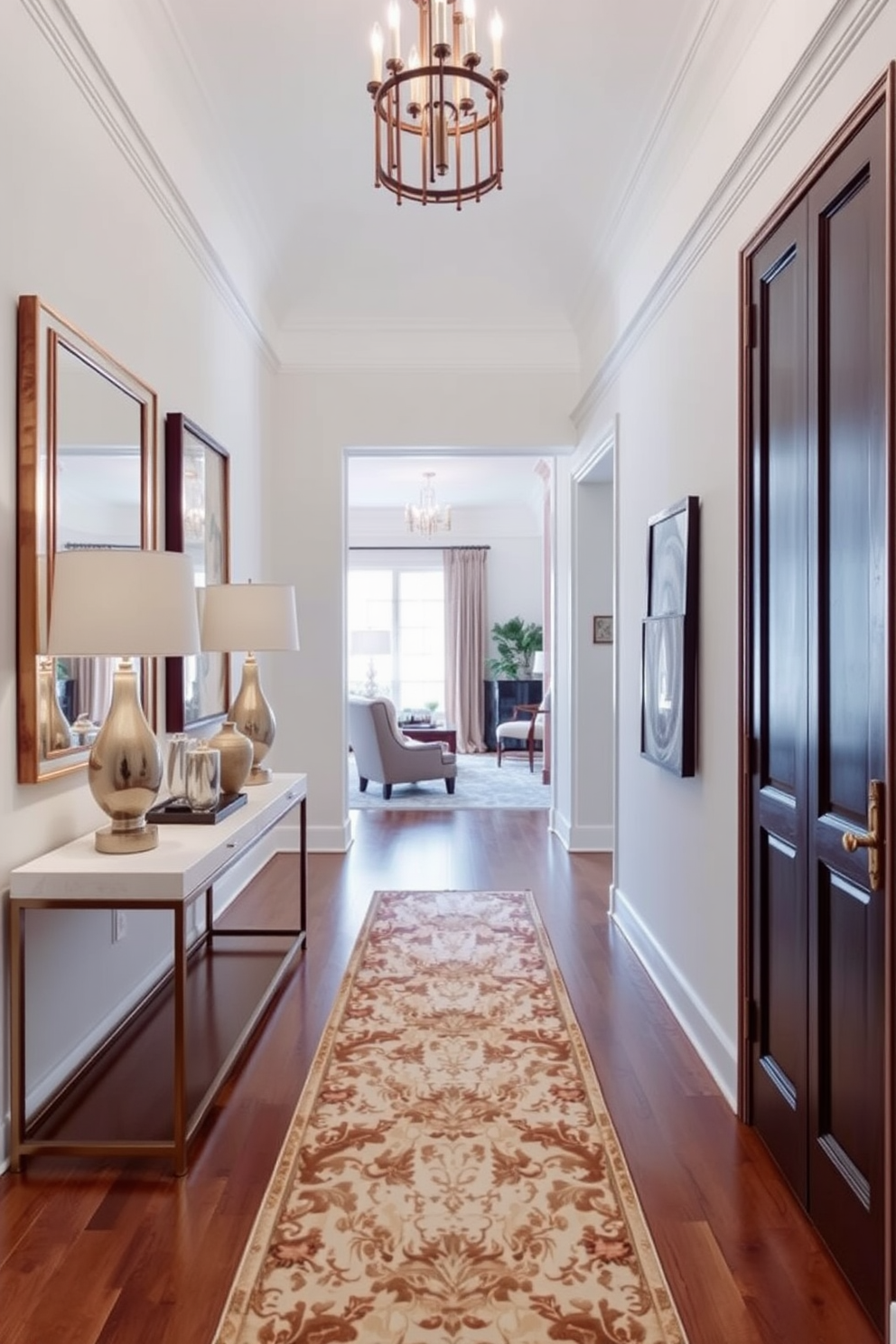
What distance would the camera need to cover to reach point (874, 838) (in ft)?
5.17

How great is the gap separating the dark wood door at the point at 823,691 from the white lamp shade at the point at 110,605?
155cm

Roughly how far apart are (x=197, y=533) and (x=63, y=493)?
1.27m

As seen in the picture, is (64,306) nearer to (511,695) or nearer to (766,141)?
(766,141)

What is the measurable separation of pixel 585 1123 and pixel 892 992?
1079 mm

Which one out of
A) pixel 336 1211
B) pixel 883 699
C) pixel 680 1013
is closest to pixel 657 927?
pixel 680 1013

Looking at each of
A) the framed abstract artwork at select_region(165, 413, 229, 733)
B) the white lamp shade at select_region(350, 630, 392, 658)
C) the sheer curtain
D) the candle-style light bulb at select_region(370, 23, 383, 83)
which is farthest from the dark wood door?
the sheer curtain

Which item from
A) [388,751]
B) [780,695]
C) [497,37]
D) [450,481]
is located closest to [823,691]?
[780,695]

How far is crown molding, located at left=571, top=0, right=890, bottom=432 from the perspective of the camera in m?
1.78

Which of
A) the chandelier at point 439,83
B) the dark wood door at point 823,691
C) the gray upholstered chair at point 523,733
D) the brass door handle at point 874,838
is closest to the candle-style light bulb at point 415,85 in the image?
the chandelier at point 439,83

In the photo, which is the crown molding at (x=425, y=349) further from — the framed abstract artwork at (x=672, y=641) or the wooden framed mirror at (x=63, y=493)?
the wooden framed mirror at (x=63, y=493)

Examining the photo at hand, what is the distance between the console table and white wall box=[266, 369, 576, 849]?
2.21 metres

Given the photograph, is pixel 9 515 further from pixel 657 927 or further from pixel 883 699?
pixel 657 927

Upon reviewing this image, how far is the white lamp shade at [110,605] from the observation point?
6.71ft

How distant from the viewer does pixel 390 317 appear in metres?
5.21
